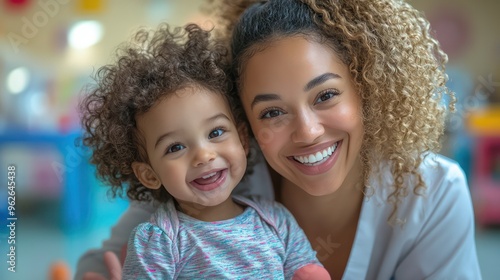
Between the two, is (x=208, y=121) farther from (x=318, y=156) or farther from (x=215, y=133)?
(x=318, y=156)

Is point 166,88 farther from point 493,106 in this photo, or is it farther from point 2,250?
point 493,106

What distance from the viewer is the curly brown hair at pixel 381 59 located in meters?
1.18

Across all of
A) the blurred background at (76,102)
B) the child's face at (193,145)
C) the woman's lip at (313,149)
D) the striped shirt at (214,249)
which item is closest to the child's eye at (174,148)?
the child's face at (193,145)

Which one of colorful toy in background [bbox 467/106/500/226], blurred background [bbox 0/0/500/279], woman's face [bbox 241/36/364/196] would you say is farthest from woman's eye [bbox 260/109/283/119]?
colorful toy in background [bbox 467/106/500/226]

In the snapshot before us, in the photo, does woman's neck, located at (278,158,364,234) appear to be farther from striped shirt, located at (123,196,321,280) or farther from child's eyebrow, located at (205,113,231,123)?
child's eyebrow, located at (205,113,231,123)

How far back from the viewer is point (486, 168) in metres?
2.95

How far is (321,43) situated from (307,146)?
0.68 ft

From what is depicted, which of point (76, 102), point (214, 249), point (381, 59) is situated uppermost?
point (76, 102)

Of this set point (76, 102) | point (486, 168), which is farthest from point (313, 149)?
point (76, 102)

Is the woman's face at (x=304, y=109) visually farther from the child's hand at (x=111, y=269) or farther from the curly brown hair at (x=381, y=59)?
the child's hand at (x=111, y=269)

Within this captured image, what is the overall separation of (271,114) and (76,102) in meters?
2.48

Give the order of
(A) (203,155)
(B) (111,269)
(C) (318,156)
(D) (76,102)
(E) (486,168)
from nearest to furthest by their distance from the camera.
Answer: (A) (203,155) < (C) (318,156) < (B) (111,269) < (E) (486,168) < (D) (76,102)

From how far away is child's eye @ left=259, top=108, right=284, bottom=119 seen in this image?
1.16m

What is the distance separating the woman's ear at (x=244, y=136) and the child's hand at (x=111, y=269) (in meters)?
0.40
